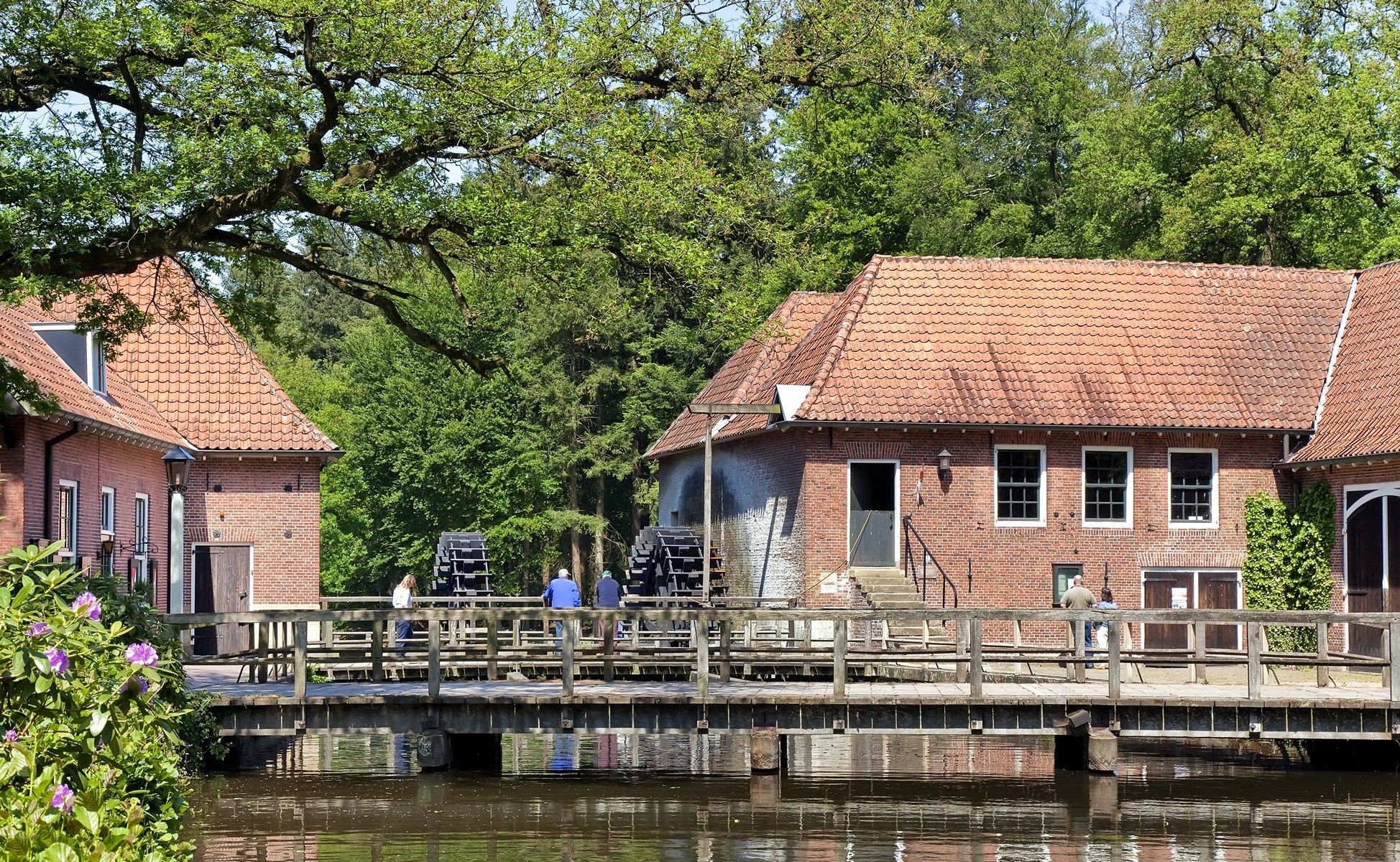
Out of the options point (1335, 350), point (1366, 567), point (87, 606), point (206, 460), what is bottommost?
point (1366, 567)

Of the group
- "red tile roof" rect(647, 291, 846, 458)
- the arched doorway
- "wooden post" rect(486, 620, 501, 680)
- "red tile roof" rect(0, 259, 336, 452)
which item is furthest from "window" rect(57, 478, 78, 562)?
the arched doorway

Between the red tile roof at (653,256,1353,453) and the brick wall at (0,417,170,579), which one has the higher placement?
the red tile roof at (653,256,1353,453)

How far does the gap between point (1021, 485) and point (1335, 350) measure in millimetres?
6725

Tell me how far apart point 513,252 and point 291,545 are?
15.0 m

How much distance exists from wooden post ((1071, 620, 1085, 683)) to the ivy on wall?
1055cm

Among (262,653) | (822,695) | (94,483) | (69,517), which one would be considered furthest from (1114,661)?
(94,483)

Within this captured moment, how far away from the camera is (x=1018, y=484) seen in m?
30.3

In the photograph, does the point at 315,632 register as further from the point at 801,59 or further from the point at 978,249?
the point at 978,249

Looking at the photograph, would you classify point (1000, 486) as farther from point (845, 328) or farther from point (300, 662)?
point (300, 662)

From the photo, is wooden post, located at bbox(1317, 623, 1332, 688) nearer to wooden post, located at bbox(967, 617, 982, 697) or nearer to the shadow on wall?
wooden post, located at bbox(967, 617, 982, 697)

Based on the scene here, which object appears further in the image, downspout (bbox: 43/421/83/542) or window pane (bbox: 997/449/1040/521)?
window pane (bbox: 997/449/1040/521)

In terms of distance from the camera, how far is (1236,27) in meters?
38.5

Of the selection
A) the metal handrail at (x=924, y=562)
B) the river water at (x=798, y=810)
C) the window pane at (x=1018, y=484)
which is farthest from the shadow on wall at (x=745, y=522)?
the river water at (x=798, y=810)

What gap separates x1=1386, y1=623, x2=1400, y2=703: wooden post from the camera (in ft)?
60.2
